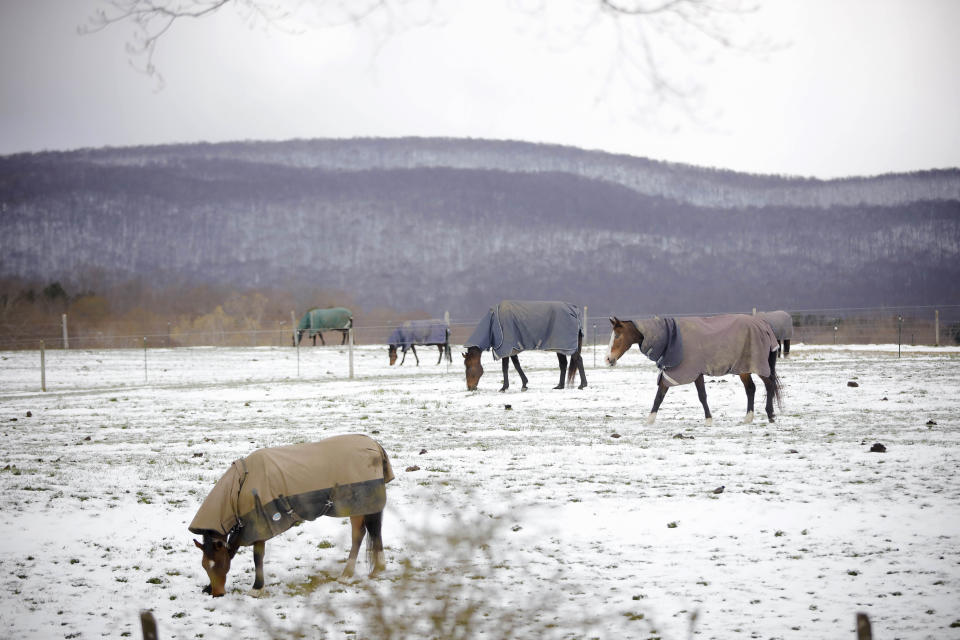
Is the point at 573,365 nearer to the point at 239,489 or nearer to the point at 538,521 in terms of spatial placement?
the point at 538,521

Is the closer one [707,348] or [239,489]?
[239,489]

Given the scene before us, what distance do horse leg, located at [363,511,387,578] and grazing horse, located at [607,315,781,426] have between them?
288 inches

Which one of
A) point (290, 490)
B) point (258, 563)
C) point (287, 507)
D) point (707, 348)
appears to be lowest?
point (258, 563)

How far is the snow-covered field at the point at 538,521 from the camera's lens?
493 cm

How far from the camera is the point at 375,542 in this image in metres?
5.86

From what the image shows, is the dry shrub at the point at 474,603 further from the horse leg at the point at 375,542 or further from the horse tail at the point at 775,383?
the horse tail at the point at 775,383

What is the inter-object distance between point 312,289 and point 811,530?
89.8m

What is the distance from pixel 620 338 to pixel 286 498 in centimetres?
896

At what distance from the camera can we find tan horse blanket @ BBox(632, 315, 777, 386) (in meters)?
12.3

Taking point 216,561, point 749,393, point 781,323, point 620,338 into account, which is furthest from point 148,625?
point 781,323

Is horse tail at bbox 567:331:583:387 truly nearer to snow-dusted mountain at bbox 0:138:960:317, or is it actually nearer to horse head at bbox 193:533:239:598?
horse head at bbox 193:533:239:598

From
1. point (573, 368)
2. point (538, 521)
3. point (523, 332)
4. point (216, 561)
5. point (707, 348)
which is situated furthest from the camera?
point (523, 332)

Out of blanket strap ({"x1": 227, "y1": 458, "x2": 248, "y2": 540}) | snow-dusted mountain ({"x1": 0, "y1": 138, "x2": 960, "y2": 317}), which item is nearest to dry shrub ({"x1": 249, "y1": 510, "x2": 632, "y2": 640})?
blanket strap ({"x1": 227, "y1": 458, "x2": 248, "y2": 540})

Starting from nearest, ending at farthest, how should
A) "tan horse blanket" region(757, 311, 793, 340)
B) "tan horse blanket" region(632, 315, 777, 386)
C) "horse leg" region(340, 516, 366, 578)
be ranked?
"horse leg" region(340, 516, 366, 578) → "tan horse blanket" region(632, 315, 777, 386) → "tan horse blanket" region(757, 311, 793, 340)
